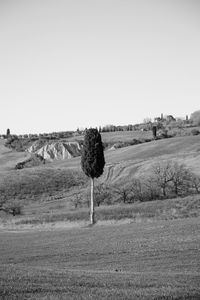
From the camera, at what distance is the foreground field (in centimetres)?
1417

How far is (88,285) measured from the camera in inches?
615

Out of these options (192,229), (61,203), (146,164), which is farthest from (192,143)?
(192,229)

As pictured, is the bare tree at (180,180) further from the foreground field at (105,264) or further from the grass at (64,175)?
the foreground field at (105,264)

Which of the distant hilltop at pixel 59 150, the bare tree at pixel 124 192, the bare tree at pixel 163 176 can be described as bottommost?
the bare tree at pixel 124 192

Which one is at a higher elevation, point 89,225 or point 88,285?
point 88,285

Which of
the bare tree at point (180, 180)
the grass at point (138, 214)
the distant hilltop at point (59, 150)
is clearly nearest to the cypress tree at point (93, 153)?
the grass at point (138, 214)

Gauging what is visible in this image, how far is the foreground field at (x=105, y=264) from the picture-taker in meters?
14.2

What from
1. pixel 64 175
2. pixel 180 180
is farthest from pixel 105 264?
pixel 64 175

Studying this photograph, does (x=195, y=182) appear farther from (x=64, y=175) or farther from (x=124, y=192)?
(x=64, y=175)

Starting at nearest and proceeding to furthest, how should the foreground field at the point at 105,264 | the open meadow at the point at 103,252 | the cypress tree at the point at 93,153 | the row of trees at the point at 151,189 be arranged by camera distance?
the foreground field at the point at 105,264 → the open meadow at the point at 103,252 → the cypress tree at the point at 93,153 → the row of trees at the point at 151,189

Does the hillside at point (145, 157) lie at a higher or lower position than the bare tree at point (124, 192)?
higher

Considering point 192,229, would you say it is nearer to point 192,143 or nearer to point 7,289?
point 7,289

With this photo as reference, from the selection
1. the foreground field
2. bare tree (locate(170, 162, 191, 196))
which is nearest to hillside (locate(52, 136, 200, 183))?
bare tree (locate(170, 162, 191, 196))

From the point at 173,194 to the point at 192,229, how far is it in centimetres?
3823
